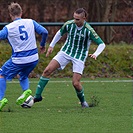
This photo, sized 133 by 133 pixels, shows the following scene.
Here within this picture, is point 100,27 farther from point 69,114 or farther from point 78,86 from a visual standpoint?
point 69,114

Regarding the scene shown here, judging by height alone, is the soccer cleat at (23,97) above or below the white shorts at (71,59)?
below

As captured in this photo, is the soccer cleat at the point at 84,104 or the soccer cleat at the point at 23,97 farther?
the soccer cleat at the point at 84,104

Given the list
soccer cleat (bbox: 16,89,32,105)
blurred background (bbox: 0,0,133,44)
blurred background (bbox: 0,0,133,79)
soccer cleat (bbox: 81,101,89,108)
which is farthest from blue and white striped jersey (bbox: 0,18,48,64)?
blurred background (bbox: 0,0,133,44)

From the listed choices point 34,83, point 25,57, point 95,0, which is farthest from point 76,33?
point 95,0

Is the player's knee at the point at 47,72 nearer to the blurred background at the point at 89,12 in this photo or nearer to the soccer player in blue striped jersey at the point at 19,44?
the soccer player in blue striped jersey at the point at 19,44

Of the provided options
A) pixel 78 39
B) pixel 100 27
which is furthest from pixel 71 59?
pixel 100 27

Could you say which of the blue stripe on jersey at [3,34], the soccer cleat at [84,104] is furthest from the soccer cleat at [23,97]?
the soccer cleat at [84,104]

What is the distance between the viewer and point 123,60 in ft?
60.0

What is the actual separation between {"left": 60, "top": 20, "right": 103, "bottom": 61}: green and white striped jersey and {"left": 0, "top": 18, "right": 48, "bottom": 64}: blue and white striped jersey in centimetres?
73

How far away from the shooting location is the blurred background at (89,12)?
76.9 ft

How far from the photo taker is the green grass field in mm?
8838

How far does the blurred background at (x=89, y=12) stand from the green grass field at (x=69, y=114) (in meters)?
9.18

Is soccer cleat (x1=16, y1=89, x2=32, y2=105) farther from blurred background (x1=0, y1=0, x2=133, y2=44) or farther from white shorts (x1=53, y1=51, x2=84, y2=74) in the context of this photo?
blurred background (x1=0, y1=0, x2=133, y2=44)

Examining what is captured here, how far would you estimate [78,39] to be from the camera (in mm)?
11227
